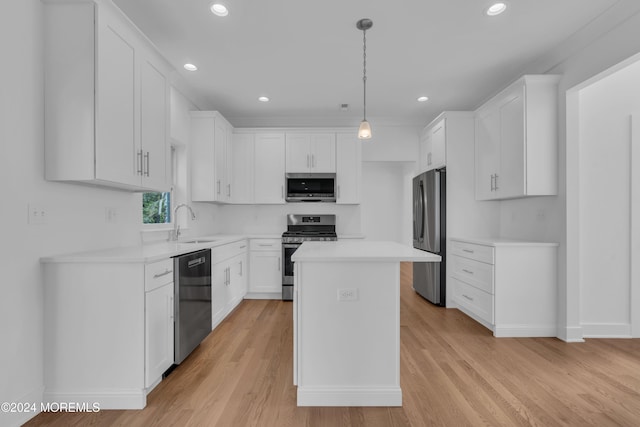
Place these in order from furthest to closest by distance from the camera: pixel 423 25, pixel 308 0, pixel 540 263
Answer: pixel 540 263, pixel 423 25, pixel 308 0

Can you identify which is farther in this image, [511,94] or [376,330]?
[511,94]

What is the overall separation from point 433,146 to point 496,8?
7.46 feet

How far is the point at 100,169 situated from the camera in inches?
79.2

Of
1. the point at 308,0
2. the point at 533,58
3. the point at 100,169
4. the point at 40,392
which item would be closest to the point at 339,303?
the point at 100,169

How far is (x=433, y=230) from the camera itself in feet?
13.9

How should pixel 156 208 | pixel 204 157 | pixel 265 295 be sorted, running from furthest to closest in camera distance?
pixel 265 295 → pixel 204 157 → pixel 156 208

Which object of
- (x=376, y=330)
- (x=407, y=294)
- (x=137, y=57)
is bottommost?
(x=407, y=294)

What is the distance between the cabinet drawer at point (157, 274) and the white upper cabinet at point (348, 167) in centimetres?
294

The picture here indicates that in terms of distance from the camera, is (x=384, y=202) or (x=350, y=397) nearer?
(x=350, y=397)

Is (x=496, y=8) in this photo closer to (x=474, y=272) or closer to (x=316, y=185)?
(x=474, y=272)

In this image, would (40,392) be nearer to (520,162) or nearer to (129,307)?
(129,307)

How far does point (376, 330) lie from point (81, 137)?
7.11ft

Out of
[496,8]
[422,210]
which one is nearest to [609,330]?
[422,210]

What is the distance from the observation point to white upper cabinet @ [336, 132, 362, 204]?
15.9 ft
